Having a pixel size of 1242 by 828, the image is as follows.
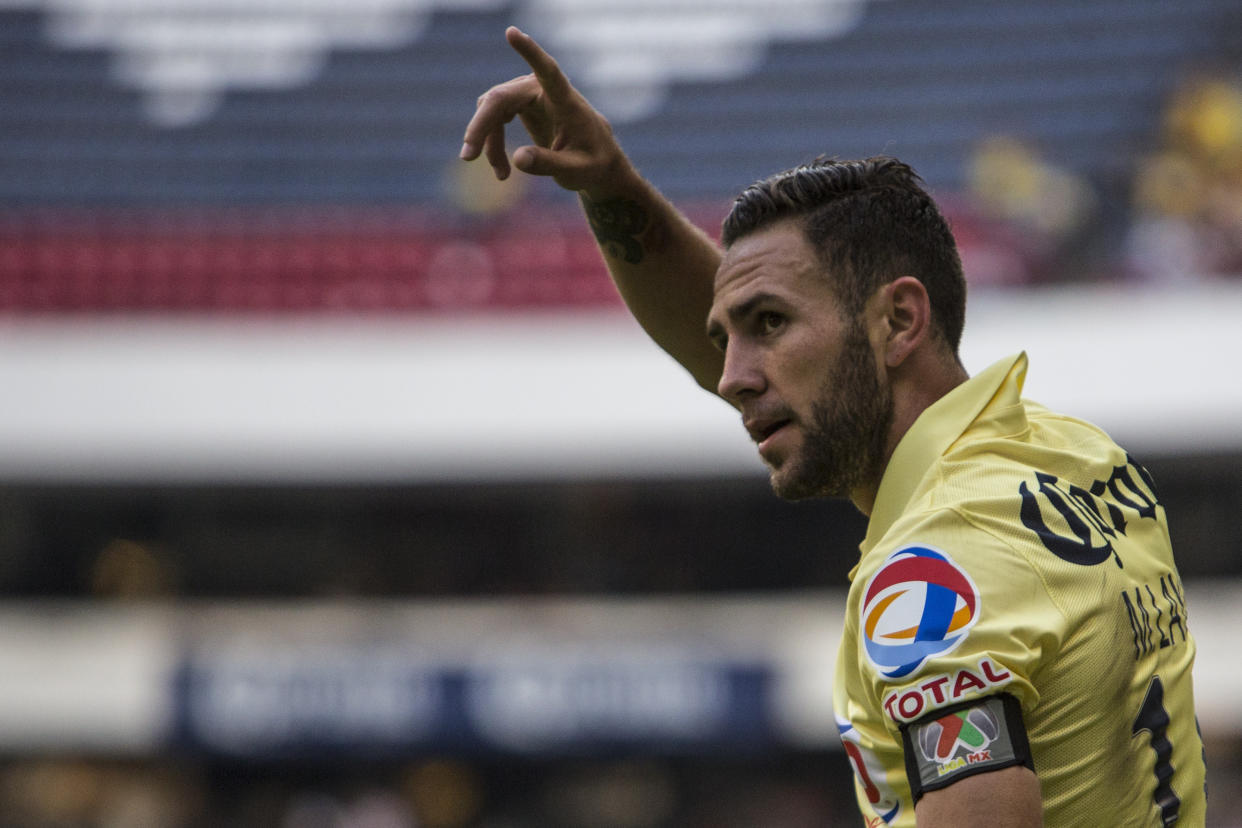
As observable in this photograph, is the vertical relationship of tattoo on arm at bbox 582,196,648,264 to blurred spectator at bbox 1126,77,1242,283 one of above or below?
above

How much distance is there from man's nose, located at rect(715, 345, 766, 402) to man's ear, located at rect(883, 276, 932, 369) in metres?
0.13

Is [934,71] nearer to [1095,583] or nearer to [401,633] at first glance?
A: [401,633]

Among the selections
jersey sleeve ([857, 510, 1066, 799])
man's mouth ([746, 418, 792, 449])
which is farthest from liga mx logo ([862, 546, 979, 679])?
man's mouth ([746, 418, 792, 449])

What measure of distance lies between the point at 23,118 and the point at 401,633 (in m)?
7.10

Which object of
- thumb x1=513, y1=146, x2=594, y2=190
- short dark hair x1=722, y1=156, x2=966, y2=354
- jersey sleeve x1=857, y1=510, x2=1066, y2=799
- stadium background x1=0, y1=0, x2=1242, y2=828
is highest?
thumb x1=513, y1=146, x2=594, y2=190

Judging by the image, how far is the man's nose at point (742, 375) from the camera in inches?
59.0

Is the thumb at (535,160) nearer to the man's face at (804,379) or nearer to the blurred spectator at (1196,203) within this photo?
the man's face at (804,379)

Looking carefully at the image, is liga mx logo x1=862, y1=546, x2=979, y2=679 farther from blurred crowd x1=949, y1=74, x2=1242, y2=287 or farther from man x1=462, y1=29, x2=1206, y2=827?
blurred crowd x1=949, y1=74, x2=1242, y2=287

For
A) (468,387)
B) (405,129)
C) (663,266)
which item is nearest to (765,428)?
(663,266)

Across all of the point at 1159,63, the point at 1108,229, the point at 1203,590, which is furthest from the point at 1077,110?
the point at 1203,590

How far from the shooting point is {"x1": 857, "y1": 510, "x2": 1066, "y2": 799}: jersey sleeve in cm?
119

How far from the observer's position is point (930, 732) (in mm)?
1200

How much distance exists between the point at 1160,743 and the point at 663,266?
103 centimetres

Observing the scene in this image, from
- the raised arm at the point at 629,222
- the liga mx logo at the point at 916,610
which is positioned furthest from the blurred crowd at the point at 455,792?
the liga mx logo at the point at 916,610
